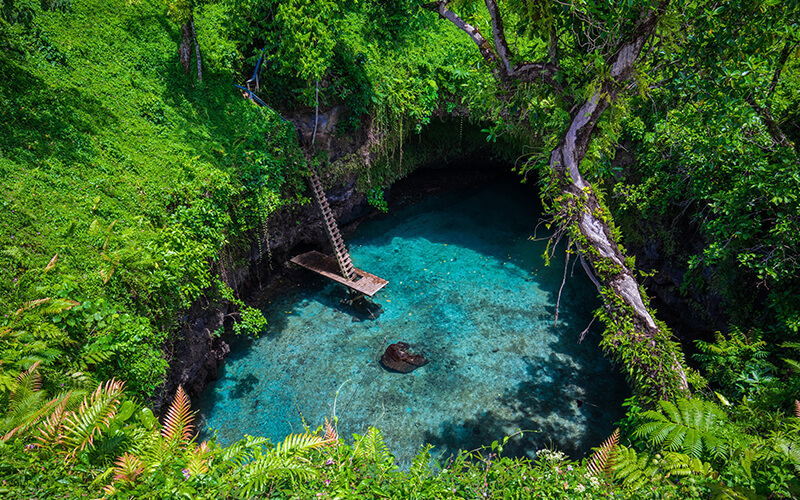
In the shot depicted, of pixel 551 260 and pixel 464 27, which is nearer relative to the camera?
pixel 464 27

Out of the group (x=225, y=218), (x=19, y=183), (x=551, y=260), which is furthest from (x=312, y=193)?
(x=551, y=260)

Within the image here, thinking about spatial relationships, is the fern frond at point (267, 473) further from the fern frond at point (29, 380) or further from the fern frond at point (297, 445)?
the fern frond at point (29, 380)

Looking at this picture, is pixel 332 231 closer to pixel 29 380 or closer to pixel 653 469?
pixel 29 380

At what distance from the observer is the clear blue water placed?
865cm

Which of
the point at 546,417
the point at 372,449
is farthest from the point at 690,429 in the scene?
the point at 372,449

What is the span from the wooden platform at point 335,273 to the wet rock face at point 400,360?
179 centimetres

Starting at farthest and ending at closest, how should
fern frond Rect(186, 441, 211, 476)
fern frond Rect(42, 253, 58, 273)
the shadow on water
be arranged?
the shadow on water
fern frond Rect(42, 253, 58, 273)
fern frond Rect(186, 441, 211, 476)

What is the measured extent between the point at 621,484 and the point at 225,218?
8874mm

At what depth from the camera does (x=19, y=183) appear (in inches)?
289

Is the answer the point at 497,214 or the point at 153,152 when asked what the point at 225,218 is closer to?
the point at 153,152

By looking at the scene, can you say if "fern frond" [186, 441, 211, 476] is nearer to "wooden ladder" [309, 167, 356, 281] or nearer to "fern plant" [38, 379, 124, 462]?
"fern plant" [38, 379, 124, 462]

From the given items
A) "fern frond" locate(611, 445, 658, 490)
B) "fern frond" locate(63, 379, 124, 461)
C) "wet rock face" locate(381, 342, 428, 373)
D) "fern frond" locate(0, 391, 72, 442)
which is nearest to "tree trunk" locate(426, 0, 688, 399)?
"fern frond" locate(611, 445, 658, 490)

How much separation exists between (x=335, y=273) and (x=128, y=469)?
822 centimetres

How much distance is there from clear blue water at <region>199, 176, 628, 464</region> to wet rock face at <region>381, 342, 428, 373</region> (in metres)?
0.20
